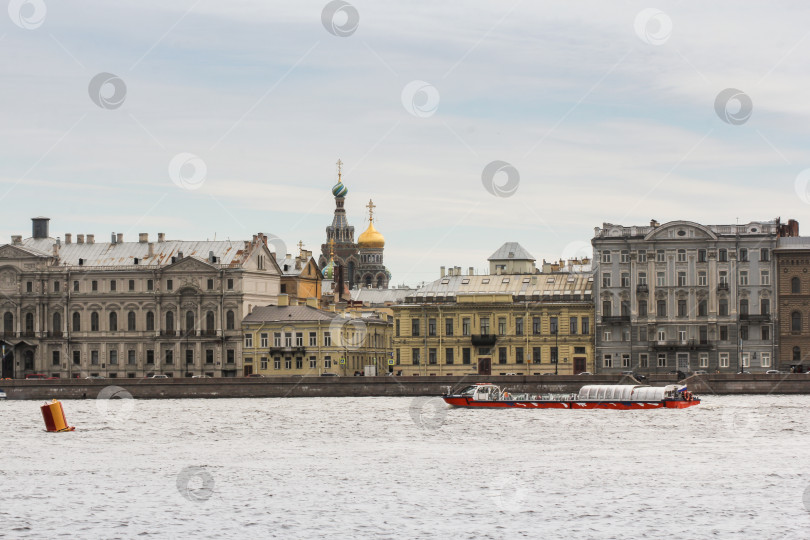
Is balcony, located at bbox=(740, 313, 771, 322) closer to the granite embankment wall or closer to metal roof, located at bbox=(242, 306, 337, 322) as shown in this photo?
the granite embankment wall

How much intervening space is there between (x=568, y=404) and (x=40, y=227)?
51843mm

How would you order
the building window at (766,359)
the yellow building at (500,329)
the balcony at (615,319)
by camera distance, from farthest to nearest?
the yellow building at (500,329)
the balcony at (615,319)
the building window at (766,359)

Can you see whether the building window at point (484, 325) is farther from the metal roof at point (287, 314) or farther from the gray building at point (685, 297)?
the metal roof at point (287, 314)

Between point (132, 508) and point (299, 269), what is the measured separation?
83.7 metres


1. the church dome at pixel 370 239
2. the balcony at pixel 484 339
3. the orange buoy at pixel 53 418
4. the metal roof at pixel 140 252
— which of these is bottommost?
the orange buoy at pixel 53 418

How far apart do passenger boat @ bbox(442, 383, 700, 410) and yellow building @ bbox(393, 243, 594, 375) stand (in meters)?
21.2

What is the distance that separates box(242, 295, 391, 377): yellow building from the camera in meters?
103

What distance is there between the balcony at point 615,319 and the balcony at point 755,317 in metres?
6.99

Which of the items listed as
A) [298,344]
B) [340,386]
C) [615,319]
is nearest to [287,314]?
[298,344]

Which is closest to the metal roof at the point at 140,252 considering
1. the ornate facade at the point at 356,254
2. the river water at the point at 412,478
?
the river water at the point at 412,478

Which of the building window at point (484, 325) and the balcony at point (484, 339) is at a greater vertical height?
the building window at point (484, 325)

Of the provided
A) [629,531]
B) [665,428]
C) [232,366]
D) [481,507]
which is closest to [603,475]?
[481,507]

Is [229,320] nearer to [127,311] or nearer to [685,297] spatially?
[127,311]

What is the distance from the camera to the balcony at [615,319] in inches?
3755
